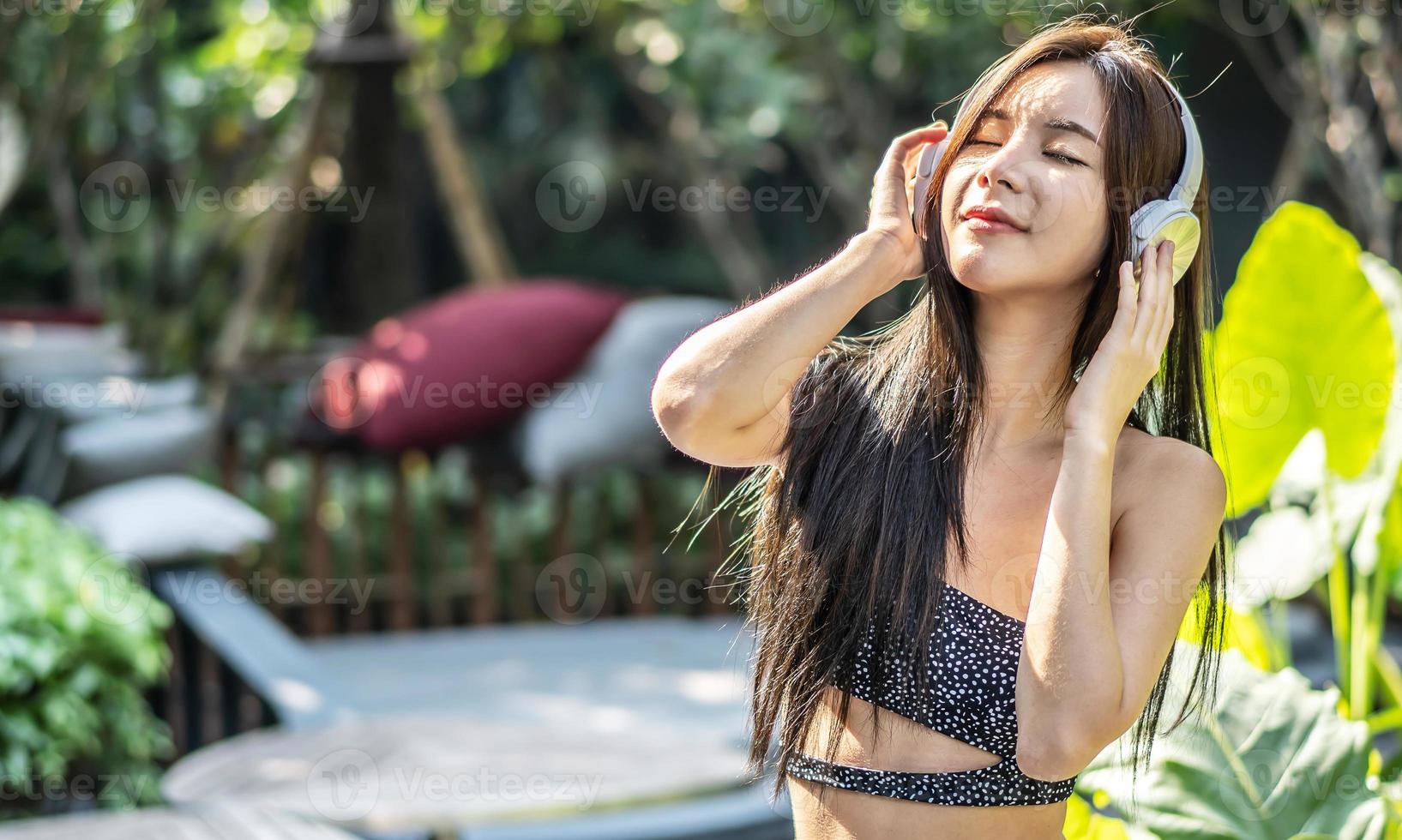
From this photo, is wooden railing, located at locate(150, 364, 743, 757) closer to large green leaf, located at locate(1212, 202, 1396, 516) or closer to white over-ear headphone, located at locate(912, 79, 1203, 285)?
large green leaf, located at locate(1212, 202, 1396, 516)

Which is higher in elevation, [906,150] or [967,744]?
[906,150]

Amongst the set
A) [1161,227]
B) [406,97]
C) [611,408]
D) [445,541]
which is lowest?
[445,541]

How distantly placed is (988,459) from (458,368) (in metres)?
3.66

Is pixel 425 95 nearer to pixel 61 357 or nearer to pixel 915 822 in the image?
pixel 61 357

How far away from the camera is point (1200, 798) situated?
1.83m

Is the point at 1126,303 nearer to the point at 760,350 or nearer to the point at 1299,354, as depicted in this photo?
the point at 760,350

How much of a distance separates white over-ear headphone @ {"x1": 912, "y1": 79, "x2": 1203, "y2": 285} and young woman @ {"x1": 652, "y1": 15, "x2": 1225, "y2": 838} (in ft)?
0.03

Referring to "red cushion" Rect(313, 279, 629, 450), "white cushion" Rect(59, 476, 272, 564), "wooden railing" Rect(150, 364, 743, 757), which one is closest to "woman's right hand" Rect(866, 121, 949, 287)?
"white cushion" Rect(59, 476, 272, 564)

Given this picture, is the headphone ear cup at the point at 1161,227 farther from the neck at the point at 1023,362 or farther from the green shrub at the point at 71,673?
the green shrub at the point at 71,673

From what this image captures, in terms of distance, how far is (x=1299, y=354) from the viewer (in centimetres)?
232

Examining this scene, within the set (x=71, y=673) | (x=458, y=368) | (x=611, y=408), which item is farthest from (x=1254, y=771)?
(x=458, y=368)

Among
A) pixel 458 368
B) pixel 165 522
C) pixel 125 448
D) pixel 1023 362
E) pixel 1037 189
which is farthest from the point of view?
pixel 458 368

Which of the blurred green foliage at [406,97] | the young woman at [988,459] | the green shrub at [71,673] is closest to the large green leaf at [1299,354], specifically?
the young woman at [988,459]

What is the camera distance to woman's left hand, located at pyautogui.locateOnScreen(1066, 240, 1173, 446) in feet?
3.91
